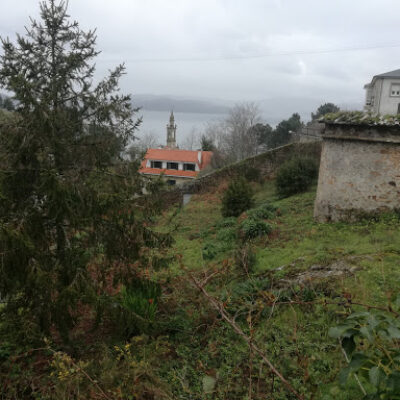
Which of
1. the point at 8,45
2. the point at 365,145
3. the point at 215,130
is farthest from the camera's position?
the point at 215,130

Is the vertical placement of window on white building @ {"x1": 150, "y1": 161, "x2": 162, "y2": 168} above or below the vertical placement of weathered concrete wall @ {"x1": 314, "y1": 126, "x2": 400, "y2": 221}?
below

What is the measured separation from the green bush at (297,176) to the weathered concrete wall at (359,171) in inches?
235

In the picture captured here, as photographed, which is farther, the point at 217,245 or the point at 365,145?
the point at 217,245

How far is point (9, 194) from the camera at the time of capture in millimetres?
4824

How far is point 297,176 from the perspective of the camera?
17156mm

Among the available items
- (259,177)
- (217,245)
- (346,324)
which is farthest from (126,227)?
(259,177)

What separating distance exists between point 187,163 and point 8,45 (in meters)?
32.4

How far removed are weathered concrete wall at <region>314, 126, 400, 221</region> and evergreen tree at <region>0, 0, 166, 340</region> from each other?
23.8 feet

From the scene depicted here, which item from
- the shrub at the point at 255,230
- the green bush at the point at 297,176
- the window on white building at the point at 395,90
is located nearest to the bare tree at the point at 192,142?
the window on white building at the point at 395,90

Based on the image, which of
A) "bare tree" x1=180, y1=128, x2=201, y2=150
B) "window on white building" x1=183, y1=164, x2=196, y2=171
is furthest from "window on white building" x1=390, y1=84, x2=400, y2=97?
"bare tree" x1=180, y1=128, x2=201, y2=150

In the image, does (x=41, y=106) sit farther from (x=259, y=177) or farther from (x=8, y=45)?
(x=259, y=177)

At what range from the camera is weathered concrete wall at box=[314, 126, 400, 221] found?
10031 mm

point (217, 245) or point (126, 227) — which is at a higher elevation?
point (126, 227)

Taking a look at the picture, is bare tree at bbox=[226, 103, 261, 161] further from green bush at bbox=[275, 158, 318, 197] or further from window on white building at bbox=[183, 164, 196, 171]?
green bush at bbox=[275, 158, 318, 197]
